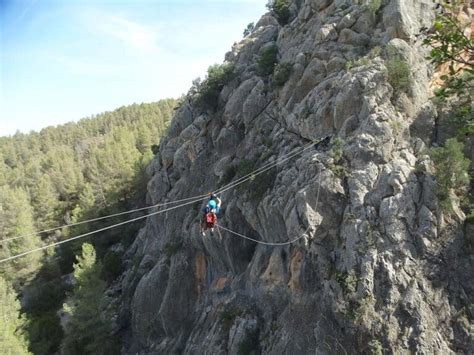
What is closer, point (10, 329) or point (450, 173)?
point (450, 173)

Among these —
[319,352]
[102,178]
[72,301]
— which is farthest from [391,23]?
[102,178]

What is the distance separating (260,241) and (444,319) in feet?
33.7

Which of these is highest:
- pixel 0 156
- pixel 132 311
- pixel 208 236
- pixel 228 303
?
pixel 0 156

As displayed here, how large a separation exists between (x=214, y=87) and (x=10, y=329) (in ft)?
80.3

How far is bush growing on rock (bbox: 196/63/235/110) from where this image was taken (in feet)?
111

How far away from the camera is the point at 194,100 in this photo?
3581 centimetres

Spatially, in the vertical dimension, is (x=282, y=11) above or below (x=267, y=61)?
above

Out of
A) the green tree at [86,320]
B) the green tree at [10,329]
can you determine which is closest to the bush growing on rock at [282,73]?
the green tree at [86,320]

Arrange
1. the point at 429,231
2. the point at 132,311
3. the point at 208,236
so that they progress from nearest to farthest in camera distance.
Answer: the point at 429,231 < the point at 208,236 < the point at 132,311

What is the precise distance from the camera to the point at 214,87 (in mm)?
33906

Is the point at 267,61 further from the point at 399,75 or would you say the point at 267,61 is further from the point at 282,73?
the point at 399,75

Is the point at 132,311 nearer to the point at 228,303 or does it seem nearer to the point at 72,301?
the point at 72,301

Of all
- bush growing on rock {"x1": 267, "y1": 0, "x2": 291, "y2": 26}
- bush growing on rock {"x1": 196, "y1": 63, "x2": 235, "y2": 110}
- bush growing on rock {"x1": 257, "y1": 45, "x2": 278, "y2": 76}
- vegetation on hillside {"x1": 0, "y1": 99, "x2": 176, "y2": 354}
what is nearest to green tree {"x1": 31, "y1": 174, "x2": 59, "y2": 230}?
vegetation on hillside {"x1": 0, "y1": 99, "x2": 176, "y2": 354}

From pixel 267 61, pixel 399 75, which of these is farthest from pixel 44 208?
pixel 399 75
